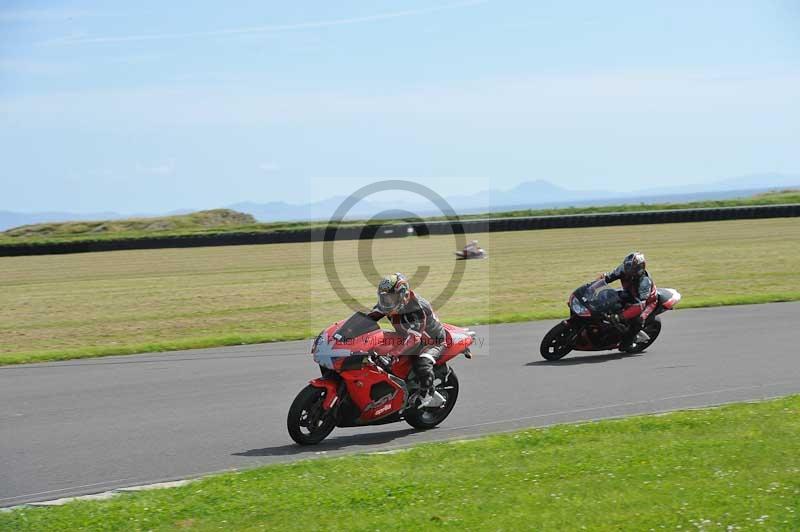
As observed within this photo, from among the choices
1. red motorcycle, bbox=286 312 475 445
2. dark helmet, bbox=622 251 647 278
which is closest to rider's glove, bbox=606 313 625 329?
dark helmet, bbox=622 251 647 278

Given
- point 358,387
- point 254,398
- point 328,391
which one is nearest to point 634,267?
point 254,398

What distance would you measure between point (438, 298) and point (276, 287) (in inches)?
209

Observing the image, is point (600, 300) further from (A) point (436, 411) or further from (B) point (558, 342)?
(A) point (436, 411)

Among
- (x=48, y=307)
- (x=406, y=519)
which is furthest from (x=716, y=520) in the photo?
(x=48, y=307)

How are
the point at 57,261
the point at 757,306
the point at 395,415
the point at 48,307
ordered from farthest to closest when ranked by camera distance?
the point at 57,261, the point at 48,307, the point at 757,306, the point at 395,415

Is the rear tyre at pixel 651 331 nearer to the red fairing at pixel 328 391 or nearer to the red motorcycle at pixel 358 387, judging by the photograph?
the red motorcycle at pixel 358 387

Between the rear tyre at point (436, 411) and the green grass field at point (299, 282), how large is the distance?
7.85m

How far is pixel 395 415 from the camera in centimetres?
1029

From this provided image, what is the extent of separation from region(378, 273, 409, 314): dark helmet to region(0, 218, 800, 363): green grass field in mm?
8178

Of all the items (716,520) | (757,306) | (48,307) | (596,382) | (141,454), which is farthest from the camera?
(48,307)

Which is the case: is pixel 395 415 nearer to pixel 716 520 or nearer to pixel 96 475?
pixel 96 475

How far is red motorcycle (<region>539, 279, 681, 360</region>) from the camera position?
14.9m

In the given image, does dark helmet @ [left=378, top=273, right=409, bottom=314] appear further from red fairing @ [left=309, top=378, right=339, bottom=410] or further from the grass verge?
the grass verge

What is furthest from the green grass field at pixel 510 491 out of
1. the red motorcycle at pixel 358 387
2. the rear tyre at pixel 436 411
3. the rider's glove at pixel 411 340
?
the rider's glove at pixel 411 340
